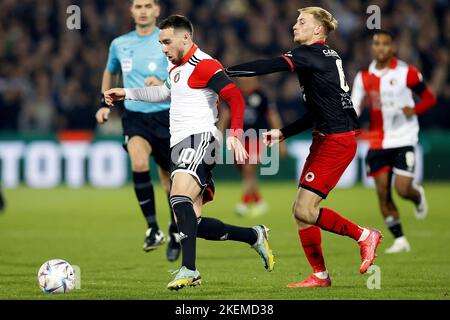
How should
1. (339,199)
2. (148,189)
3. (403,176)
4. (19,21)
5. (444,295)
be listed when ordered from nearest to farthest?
1. (444,295)
2. (148,189)
3. (403,176)
4. (339,199)
5. (19,21)

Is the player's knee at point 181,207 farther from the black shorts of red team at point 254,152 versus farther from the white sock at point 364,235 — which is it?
the black shorts of red team at point 254,152

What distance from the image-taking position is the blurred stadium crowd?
21422 mm

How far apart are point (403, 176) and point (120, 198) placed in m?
8.33

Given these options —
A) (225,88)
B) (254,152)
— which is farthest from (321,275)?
(254,152)

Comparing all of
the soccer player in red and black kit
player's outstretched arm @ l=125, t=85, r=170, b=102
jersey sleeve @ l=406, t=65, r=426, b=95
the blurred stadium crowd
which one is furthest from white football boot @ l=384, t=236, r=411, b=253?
the blurred stadium crowd

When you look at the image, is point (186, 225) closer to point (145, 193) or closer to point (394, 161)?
point (145, 193)

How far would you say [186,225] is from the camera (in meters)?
7.86

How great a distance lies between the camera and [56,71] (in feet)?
73.6

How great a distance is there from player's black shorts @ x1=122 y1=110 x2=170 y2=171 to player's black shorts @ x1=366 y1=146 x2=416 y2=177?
8.43 ft

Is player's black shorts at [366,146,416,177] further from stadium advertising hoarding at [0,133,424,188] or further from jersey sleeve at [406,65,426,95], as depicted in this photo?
stadium advertising hoarding at [0,133,424,188]

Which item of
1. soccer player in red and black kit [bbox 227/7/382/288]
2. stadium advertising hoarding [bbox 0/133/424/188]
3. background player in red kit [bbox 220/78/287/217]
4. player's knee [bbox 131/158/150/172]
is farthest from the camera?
stadium advertising hoarding [bbox 0/133/424/188]

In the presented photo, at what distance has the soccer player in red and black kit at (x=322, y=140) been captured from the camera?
8.19m

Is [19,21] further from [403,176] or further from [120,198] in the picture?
[403,176]
